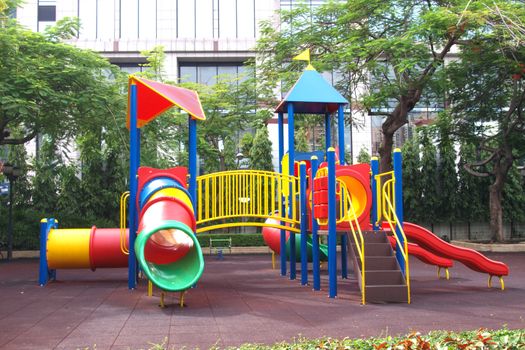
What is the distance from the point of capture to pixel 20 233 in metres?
20.3

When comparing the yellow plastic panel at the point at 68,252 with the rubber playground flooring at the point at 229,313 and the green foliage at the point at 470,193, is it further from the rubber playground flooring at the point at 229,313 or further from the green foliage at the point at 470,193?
the green foliage at the point at 470,193

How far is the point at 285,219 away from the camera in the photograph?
37.1ft

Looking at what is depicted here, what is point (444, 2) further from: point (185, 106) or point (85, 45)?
point (85, 45)

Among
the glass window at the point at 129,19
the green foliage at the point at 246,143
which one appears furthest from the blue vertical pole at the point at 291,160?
the glass window at the point at 129,19

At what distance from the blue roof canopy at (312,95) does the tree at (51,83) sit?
6204mm


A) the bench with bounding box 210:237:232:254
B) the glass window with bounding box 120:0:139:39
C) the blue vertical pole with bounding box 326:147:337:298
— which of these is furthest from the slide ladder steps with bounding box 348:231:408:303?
the glass window with bounding box 120:0:139:39

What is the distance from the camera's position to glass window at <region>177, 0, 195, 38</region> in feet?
104

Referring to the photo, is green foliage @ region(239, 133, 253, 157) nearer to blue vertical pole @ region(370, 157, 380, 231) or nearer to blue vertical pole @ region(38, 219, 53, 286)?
blue vertical pole @ region(38, 219, 53, 286)

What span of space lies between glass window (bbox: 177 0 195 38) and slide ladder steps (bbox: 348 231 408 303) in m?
24.9

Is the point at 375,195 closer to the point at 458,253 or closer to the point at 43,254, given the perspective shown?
the point at 458,253

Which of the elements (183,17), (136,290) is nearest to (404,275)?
(136,290)

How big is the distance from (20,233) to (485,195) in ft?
67.1

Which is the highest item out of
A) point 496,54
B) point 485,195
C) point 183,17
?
point 183,17

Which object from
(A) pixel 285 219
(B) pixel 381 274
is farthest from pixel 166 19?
(B) pixel 381 274
